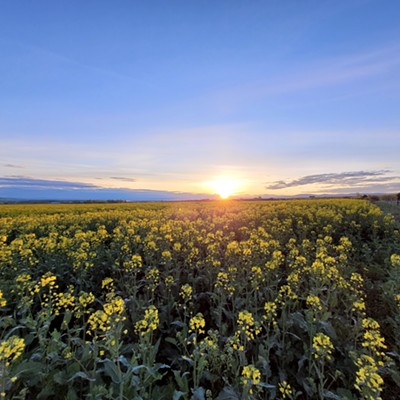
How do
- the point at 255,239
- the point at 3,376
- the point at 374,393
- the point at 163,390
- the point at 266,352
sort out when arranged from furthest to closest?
the point at 255,239, the point at 266,352, the point at 163,390, the point at 374,393, the point at 3,376

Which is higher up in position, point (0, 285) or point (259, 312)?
point (0, 285)

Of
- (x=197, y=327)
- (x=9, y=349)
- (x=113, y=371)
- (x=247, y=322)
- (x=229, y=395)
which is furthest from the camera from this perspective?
(x=197, y=327)

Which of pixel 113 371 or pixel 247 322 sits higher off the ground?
pixel 247 322

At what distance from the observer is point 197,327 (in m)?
3.47

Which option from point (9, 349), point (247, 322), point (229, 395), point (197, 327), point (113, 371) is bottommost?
point (229, 395)

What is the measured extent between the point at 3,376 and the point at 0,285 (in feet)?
12.3

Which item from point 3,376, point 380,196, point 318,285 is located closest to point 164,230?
point 318,285

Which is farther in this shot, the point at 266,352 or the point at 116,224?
the point at 116,224

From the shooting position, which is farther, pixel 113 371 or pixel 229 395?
pixel 113 371

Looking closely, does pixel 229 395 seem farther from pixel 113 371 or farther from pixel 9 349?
pixel 9 349

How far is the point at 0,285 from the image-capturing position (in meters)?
5.41

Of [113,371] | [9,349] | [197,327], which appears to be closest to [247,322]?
[197,327]

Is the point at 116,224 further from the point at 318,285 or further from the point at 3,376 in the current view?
the point at 3,376

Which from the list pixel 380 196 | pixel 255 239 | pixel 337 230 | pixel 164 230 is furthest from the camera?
pixel 380 196
